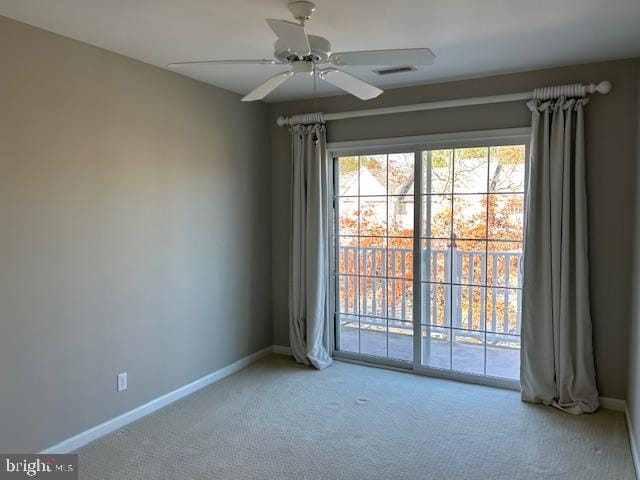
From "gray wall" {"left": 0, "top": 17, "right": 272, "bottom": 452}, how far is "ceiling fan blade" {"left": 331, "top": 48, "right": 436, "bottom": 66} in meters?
1.65

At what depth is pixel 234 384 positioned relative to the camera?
3963mm

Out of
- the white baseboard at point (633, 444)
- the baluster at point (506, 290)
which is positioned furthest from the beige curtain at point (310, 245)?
the white baseboard at point (633, 444)

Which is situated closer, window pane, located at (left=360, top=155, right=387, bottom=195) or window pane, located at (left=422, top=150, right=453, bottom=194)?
window pane, located at (left=422, top=150, right=453, bottom=194)

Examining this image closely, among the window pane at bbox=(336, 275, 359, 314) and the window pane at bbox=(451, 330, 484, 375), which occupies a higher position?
the window pane at bbox=(336, 275, 359, 314)

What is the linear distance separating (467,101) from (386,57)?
5.59 ft

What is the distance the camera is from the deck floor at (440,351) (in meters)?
3.89

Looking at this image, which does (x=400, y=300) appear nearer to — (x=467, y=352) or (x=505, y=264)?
(x=467, y=352)

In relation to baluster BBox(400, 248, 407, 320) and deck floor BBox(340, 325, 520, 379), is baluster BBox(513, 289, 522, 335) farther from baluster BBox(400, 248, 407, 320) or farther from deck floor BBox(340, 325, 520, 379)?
baluster BBox(400, 248, 407, 320)

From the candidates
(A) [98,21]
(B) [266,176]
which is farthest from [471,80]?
(A) [98,21]

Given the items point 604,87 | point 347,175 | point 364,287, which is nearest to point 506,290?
point 364,287

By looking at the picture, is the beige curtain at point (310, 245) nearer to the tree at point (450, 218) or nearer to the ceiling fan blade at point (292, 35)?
Result: the tree at point (450, 218)

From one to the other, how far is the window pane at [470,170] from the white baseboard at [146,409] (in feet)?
7.98

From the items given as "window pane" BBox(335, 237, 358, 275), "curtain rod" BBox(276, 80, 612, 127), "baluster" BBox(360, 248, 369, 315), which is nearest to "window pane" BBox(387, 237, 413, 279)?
"baluster" BBox(360, 248, 369, 315)

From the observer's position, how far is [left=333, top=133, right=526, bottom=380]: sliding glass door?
3801mm
